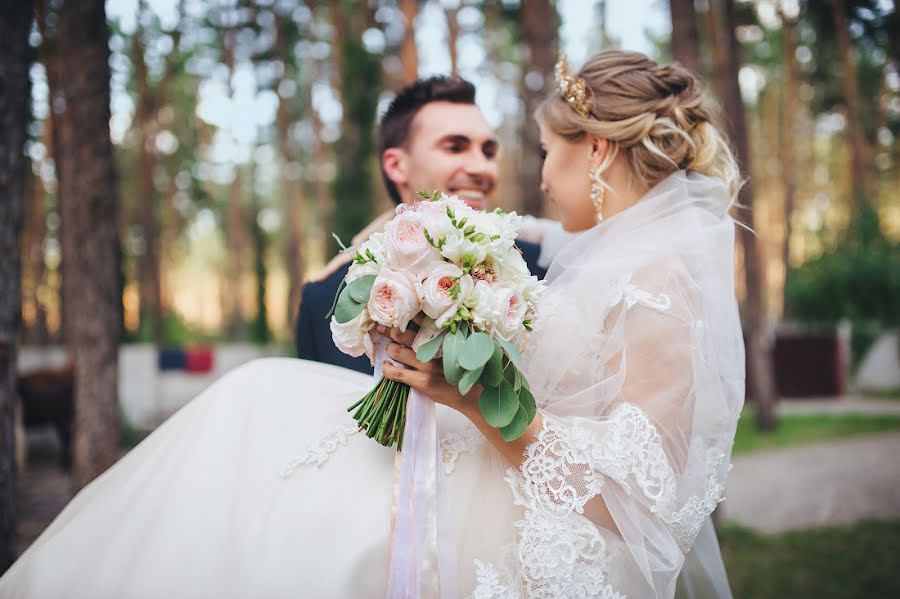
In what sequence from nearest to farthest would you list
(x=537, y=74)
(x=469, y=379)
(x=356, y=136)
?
1. (x=469, y=379)
2. (x=537, y=74)
3. (x=356, y=136)

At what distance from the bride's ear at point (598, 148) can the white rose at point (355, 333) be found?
1.14m

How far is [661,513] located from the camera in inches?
80.7

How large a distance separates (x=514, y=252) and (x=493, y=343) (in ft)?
1.08

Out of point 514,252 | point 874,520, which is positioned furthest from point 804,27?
point 514,252

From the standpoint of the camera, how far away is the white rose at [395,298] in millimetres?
1858

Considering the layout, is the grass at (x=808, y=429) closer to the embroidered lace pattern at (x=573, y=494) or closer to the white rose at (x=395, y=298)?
the embroidered lace pattern at (x=573, y=494)

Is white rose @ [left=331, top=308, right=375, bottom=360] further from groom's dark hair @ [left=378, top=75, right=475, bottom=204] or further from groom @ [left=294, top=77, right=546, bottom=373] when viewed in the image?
groom's dark hair @ [left=378, top=75, right=475, bottom=204]

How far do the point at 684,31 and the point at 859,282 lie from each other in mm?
13378

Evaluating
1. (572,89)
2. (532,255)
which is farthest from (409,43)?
(572,89)

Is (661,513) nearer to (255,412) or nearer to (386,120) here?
(255,412)

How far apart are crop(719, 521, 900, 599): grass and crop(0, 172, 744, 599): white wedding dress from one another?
3.83 m

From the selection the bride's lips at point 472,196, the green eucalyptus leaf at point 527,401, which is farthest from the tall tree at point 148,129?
the green eucalyptus leaf at point 527,401

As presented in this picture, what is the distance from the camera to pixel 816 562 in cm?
584

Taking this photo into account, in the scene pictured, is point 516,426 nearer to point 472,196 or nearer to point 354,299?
point 354,299
